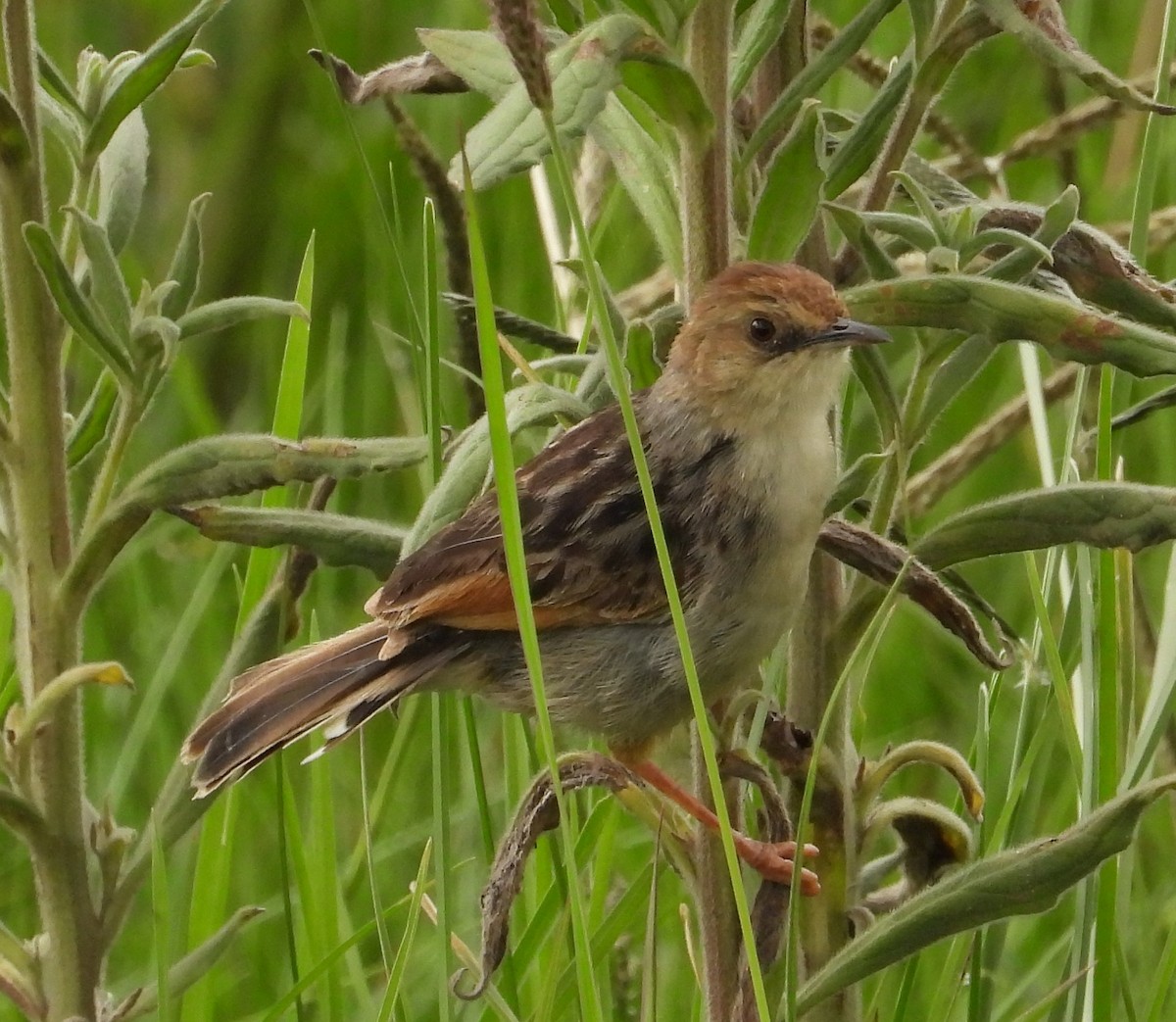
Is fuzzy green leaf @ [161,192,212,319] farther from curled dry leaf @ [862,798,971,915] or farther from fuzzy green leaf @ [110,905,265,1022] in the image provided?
curled dry leaf @ [862,798,971,915]

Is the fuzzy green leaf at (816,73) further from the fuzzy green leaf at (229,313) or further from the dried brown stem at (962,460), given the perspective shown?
the dried brown stem at (962,460)

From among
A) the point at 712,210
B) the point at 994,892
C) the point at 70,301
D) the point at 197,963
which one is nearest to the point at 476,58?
the point at 712,210

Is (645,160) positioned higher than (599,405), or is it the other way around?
(645,160)

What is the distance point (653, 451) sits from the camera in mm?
2863

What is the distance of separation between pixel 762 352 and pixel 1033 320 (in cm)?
86

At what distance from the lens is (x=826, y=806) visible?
2359 millimetres

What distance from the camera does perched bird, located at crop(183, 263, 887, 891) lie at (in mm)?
2523

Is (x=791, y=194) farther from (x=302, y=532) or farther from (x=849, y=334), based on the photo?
(x=302, y=532)

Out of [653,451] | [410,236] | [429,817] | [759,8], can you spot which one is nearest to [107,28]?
[410,236]

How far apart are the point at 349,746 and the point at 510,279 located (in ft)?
4.84

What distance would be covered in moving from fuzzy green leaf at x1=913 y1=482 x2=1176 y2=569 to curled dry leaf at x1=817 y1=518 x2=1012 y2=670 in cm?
4

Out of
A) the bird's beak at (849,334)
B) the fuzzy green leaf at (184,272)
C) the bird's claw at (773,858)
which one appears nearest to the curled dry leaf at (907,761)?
the bird's claw at (773,858)

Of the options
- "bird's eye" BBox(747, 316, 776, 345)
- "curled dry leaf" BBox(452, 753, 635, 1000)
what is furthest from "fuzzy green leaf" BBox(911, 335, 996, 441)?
"curled dry leaf" BBox(452, 753, 635, 1000)

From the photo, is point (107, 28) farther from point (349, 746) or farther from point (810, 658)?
point (810, 658)
